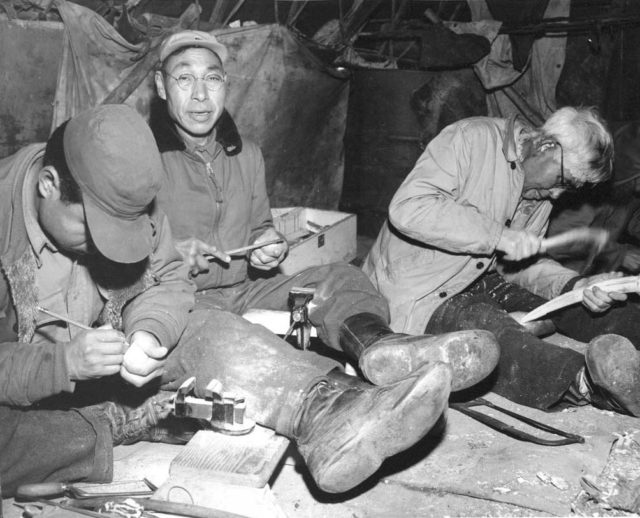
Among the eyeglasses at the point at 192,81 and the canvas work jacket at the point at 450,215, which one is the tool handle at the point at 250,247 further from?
the eyeglasses at the point at 192,81

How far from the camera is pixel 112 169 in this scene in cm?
188

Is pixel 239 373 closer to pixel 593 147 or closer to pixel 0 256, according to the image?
pixel 0 256

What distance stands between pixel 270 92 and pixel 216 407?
13.2 feet

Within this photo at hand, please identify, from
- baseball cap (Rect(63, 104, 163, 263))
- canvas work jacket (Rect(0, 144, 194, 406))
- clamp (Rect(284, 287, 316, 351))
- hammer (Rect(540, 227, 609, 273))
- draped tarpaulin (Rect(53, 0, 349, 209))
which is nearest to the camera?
baseball cap (Rect(63, 104, 163, 263))

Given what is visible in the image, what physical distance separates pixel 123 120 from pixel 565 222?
318 centimetres

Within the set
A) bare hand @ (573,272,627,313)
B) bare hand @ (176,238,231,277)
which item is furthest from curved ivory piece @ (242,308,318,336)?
bare hand @ (573,272,627,313)

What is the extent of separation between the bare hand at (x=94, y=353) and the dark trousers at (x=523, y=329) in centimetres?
175

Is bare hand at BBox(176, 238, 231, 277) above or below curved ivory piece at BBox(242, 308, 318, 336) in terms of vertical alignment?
above

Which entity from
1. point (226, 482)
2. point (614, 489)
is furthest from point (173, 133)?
point (614, 489)

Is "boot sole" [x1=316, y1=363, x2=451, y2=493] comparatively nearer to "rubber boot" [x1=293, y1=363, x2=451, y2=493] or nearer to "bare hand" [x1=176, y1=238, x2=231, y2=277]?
"rubber boot" [x1=293, y1=363, x2=451, y2=493]

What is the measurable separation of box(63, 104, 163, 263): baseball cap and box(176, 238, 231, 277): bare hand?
0.88 metres

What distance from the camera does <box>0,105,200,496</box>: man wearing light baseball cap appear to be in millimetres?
1943

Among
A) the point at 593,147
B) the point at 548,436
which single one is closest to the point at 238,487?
the point at 548,436

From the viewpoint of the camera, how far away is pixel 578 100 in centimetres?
632
